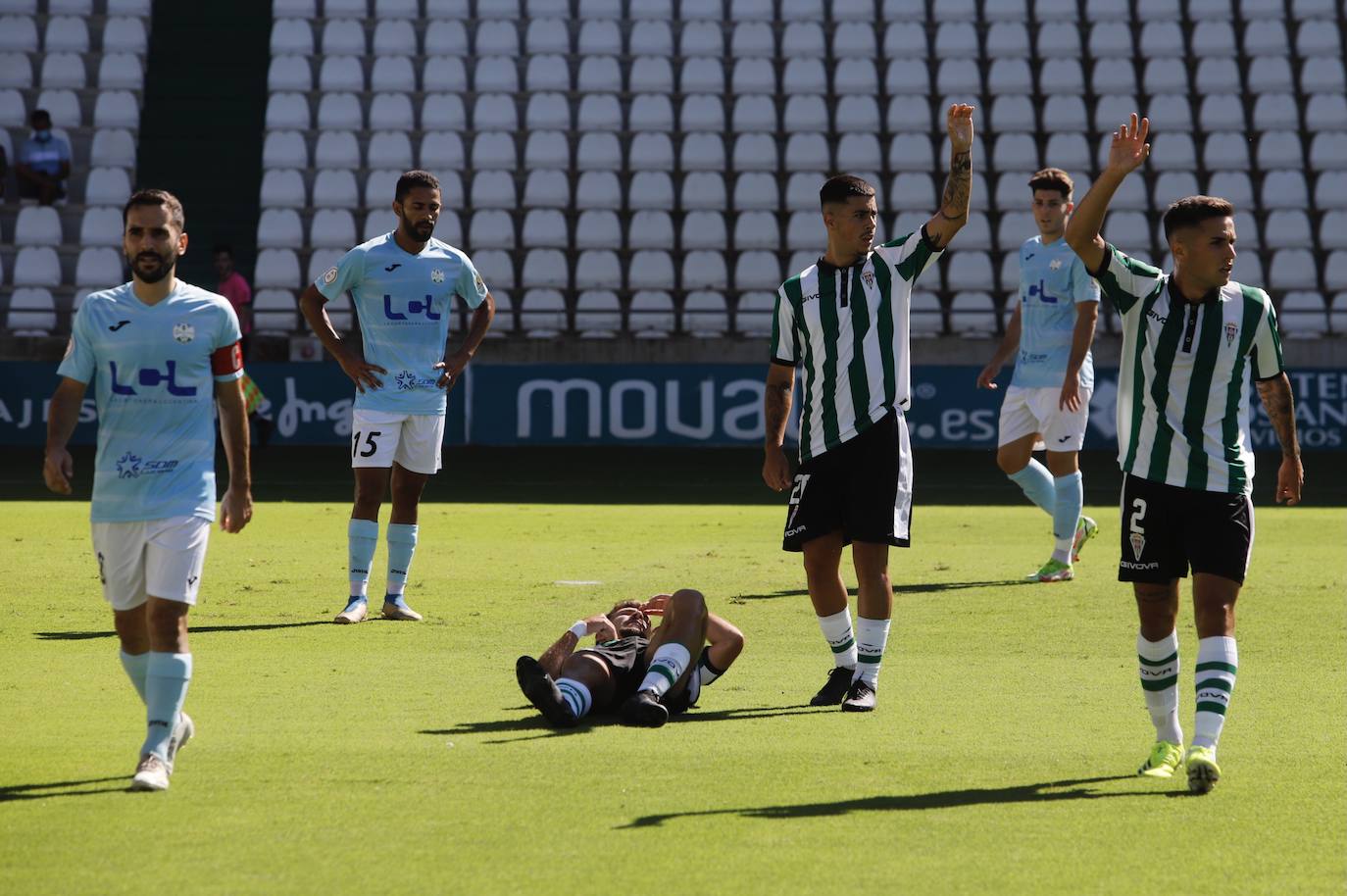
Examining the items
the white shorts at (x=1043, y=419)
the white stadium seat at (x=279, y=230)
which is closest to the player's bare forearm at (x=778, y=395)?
the white shorts at (x=1043, y=419)

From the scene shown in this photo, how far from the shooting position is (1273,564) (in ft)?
37.4

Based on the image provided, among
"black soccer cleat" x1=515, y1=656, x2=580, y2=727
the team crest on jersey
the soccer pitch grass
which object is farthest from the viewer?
"black soccer cleat" x1=515, y1=656, x2=580, y2=727

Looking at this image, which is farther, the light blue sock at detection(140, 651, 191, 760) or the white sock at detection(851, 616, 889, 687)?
the white sock at detection(851, 616, 889, 687)

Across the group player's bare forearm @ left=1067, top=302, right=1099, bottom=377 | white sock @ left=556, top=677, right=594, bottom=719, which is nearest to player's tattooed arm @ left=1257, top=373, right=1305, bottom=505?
white sock @ left=556, top=677, right=594, bottom=719

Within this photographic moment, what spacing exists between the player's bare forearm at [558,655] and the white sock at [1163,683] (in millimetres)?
2067

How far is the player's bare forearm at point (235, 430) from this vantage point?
17.0ft

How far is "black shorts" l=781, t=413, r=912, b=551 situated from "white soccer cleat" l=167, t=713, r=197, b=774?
2.31 meters

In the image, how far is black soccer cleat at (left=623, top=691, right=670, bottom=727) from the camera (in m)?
5.95

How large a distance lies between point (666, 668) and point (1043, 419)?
16.7 feet

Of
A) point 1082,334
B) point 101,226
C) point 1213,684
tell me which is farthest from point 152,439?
point 101,226

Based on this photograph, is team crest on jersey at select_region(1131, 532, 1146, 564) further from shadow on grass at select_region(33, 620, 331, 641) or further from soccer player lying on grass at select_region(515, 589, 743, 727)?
shadow on grass at select_region(33, 620, 331, 641)

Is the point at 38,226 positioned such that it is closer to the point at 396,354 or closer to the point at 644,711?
the point at 396,354

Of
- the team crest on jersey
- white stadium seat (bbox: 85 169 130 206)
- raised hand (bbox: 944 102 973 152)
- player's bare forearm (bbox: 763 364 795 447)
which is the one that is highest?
white stadium seat (bbox: 85 169 130 206)

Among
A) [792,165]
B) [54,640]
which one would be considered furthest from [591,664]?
[792,165]
